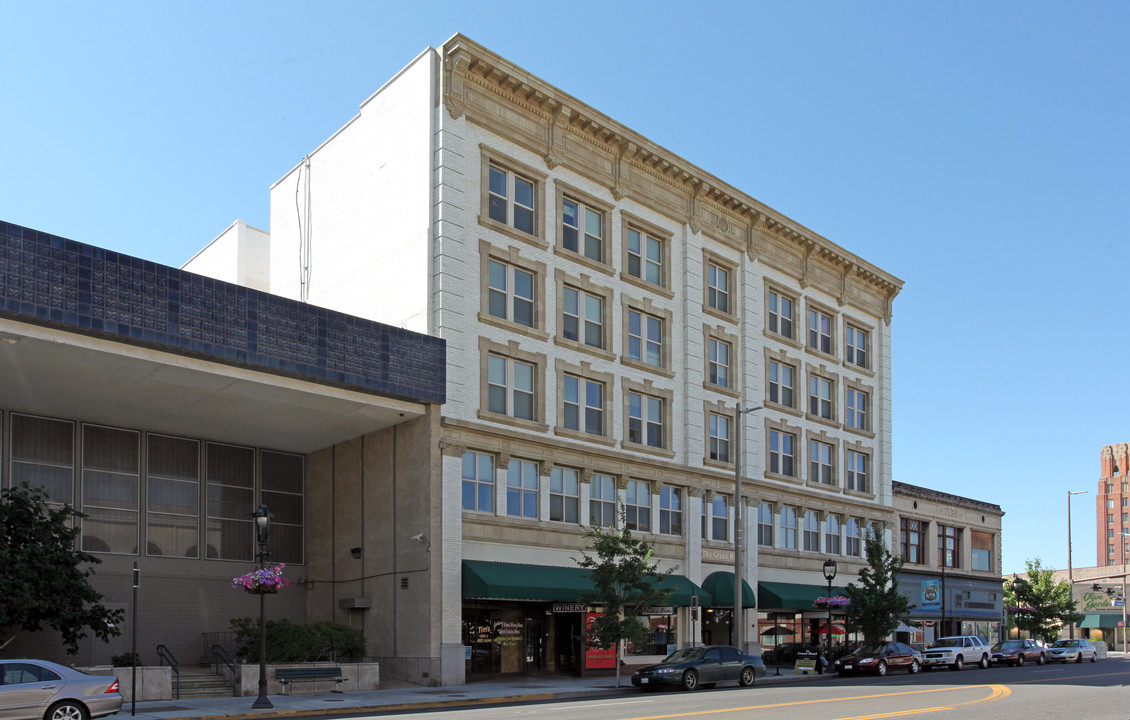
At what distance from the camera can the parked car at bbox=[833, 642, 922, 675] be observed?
1551 inches

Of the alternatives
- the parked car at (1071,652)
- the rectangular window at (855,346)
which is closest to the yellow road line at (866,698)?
the rectangular window at (855,346)

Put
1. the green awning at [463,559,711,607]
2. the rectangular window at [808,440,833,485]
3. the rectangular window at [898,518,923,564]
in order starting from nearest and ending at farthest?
the green awning at [463,559,711,607] < the rectangular window at [808,440,833,485] < the rectangular window at [898,518,923,564]

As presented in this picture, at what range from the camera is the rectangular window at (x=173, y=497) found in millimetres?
34156

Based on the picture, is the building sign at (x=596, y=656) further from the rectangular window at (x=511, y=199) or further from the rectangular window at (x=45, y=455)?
the rectangular window at (x=45, y=455)

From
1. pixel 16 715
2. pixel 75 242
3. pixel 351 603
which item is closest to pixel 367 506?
pixel 351 603

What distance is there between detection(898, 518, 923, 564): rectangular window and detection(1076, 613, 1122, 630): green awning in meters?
59.1

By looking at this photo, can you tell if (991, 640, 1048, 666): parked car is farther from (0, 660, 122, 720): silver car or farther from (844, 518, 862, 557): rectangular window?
(0, 660, 122, 720): silver car

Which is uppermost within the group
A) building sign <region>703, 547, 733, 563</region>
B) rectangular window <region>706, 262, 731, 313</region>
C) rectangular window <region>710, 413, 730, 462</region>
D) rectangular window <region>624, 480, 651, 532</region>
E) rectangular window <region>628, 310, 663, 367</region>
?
rectangular window <region>706, 262, 731, 313</region>

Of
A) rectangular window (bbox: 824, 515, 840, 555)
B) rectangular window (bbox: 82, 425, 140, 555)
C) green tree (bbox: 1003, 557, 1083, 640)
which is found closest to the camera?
rectangular window (bbox: 82, 425, 140, 555)

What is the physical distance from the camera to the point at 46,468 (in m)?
31.8

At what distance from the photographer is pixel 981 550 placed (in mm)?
65375

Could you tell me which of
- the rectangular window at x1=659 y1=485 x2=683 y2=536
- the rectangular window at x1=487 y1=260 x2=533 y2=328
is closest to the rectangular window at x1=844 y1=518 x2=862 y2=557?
the rectangular window at x1=659 y1=485 x2=683 y2=536

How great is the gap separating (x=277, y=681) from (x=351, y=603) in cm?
644

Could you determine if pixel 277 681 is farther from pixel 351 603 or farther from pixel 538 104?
pixel 538 104
